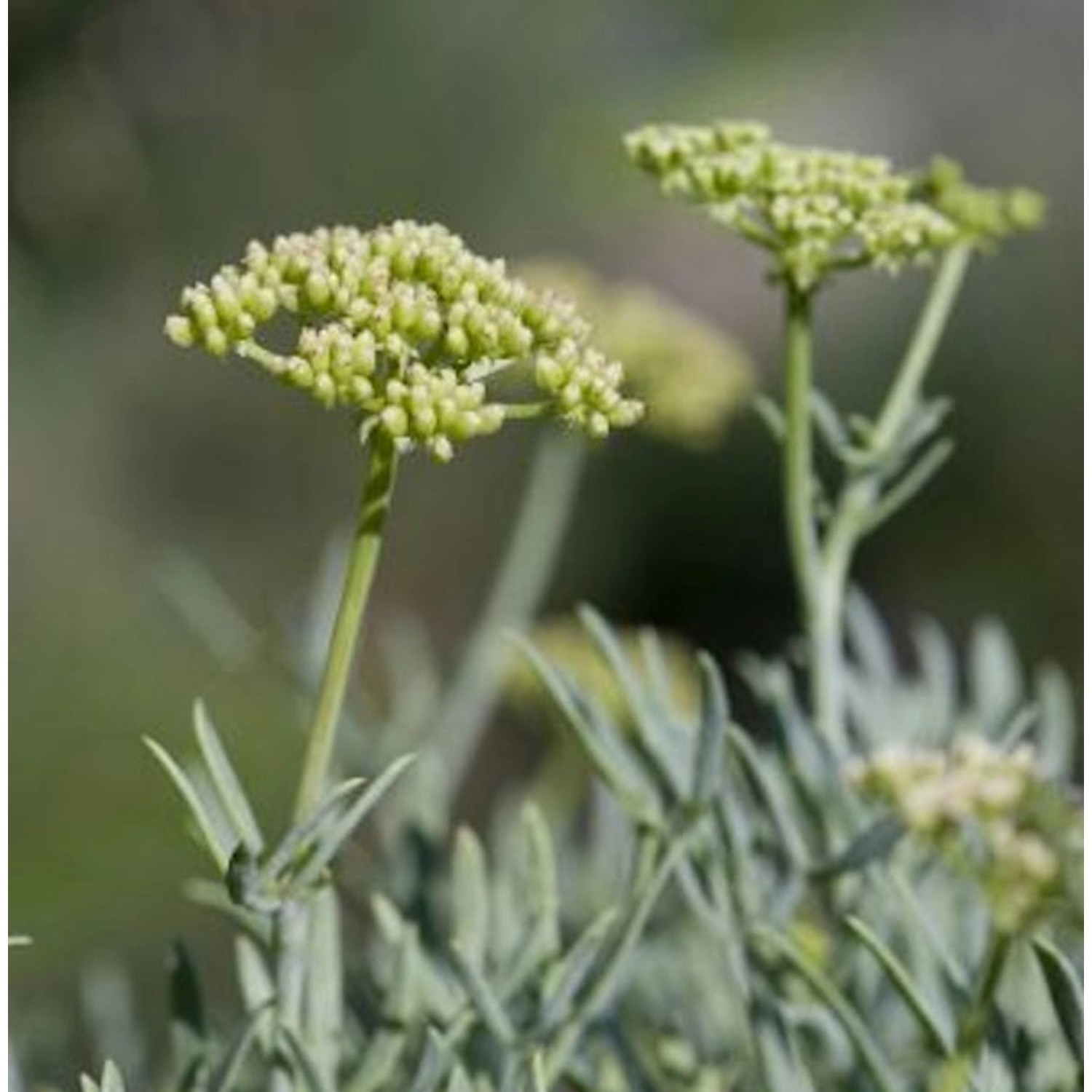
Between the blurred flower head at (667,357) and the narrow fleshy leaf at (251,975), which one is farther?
the blurred flower head at (667,357)

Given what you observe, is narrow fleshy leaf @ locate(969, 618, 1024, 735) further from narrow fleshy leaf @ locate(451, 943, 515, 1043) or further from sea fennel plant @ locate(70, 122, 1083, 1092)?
narrow fleshy leaf @ locate(451, 943, 515, 1043)

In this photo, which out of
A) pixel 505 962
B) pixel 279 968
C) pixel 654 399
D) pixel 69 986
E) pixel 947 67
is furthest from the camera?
pixel 947 67

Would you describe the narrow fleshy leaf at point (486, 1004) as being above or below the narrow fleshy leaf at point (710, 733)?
below

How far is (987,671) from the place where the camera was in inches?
25.7

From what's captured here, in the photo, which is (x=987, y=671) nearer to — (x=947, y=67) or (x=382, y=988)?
(x=382, y=988)

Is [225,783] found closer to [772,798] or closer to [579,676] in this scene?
[772,798]

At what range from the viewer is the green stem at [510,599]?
733 millimetres

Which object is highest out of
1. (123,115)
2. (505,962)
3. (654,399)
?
(123,115)

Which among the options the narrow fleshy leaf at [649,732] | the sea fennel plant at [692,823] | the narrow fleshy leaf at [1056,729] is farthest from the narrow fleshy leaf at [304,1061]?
the narrow fleshy leaf at [1056,729]

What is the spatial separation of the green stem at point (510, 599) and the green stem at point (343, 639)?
29cm

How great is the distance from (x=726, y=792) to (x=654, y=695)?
0.09 ft

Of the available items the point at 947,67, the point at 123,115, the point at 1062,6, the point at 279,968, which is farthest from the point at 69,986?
the point at 947,67

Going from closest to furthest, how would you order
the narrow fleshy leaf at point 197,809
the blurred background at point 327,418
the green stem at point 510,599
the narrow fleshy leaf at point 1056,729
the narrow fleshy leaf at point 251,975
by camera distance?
the narrow fleshy leaf at point 197,809
the narrow fleshy leaf at point 251,975
the narrow fleshy leaf at point 1056,729
the green stem at point 510,599
the blurred background at point 327,418

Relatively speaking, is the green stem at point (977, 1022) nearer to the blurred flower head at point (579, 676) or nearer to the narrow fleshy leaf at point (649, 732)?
the narrow fleshy leaf at point (649, 732)
